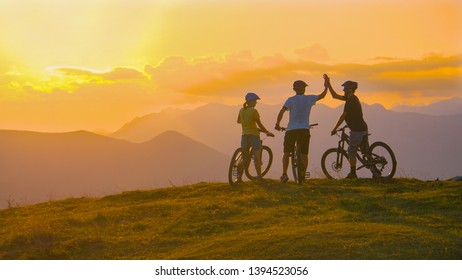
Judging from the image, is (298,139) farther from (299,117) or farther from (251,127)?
(251,127)

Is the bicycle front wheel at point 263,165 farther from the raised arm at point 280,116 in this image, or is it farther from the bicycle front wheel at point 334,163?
the bicycle front wheel at point 334,163

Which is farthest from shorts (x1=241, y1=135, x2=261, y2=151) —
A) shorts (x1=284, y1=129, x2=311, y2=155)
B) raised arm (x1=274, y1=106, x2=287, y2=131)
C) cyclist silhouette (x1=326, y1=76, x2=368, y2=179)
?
cyclist silhouette (x1=326, y1=76, x2=368, y2=179)

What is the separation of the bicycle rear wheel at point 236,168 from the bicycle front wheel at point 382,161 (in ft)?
12.1

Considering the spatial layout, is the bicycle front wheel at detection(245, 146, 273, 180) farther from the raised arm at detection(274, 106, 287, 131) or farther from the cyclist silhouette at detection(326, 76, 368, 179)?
the cyclist silhouette at detection(326, 76, 368, 179)

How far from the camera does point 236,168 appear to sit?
18609mm

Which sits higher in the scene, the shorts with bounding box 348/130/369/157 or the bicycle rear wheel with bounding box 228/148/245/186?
the shorts with bounding box 348/130/369/157

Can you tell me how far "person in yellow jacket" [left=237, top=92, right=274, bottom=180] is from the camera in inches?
707

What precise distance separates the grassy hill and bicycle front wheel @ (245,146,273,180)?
76 centimetres

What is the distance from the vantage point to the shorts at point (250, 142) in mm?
18250

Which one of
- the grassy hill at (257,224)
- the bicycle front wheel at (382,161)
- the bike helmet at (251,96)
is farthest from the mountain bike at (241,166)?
the bicycle front wheel at (382,161)
